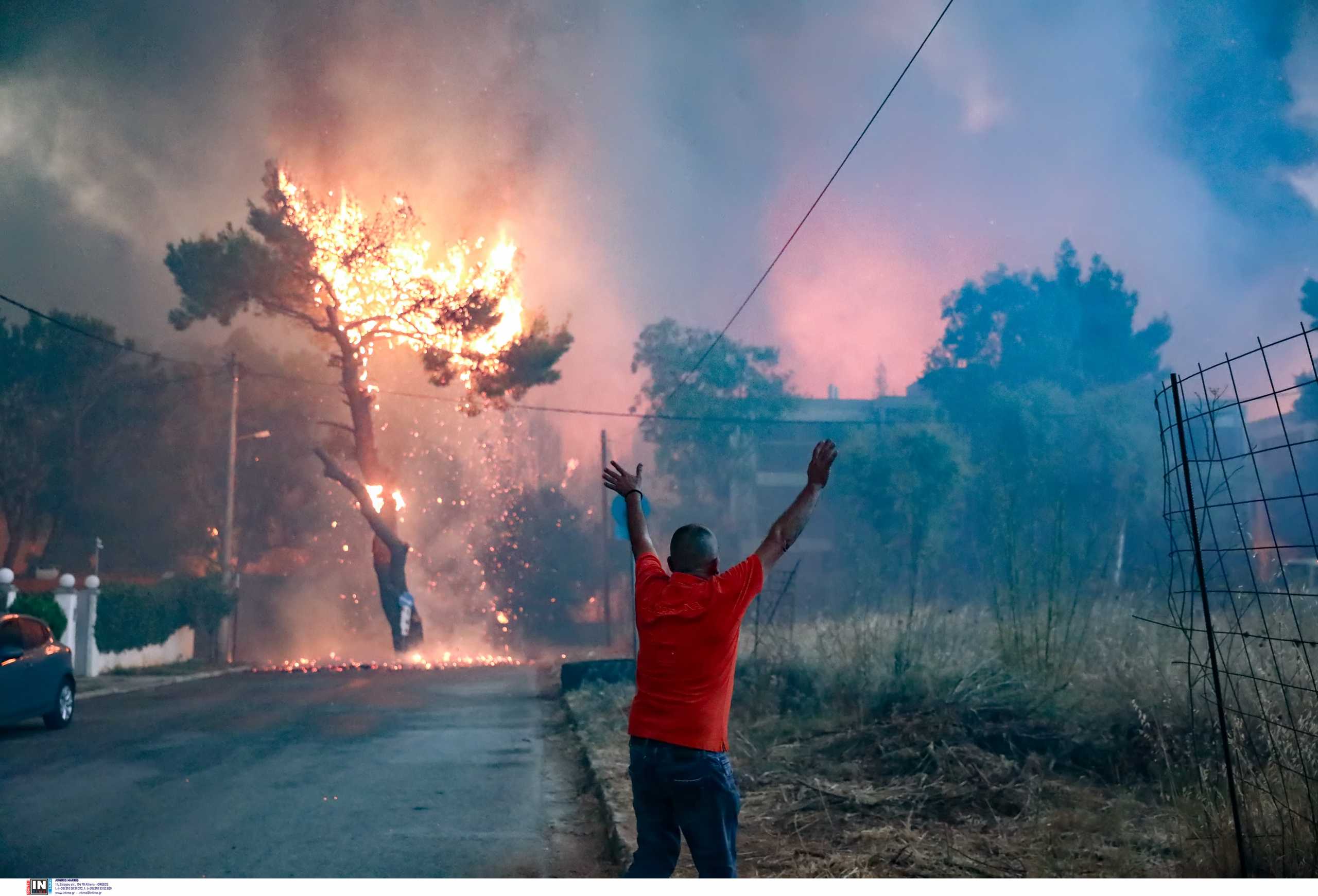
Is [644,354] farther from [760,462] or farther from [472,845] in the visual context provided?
[472,845]

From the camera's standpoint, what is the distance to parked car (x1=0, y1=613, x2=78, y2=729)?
39.2ft

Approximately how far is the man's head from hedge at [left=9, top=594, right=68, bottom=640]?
19954 mm

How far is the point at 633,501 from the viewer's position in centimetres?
473

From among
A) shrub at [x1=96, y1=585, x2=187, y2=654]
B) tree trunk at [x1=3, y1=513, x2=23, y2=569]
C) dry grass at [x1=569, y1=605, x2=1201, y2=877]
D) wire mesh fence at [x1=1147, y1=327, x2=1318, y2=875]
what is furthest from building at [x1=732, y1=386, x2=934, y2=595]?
dry grass at [x1=569, y1=605, x2=1201, y2=877]

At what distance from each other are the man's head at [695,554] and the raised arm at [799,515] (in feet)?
0.64

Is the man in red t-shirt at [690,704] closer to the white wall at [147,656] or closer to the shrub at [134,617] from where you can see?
the white wall at [147,656]

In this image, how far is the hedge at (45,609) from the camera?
1988 centimetres

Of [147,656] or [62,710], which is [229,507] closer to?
[147,656]

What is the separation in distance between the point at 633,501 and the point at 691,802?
1.48 meters

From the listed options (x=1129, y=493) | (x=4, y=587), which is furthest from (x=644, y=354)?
(x=4, y=587)

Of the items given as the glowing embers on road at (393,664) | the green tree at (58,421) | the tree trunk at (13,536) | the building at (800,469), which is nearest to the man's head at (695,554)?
the glowing embers on road at (393,664)

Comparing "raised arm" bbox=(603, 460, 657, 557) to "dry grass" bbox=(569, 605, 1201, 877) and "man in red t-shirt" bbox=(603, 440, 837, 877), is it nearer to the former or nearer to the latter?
"man in red t-shirt" bbox=(603, 440, 837, 877)

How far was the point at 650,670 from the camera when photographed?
12.7 feet

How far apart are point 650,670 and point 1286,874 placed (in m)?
3.32
